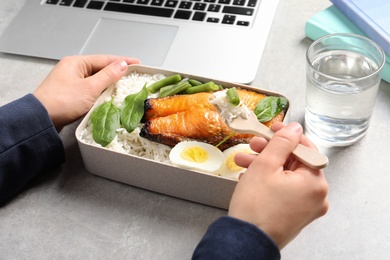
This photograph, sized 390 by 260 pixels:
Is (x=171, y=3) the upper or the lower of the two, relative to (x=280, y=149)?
lower

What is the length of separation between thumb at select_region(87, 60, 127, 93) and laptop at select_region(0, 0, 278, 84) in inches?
5.3

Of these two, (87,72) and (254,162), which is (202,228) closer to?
(254,162)

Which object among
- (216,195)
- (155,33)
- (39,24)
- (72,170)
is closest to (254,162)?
(216,195)

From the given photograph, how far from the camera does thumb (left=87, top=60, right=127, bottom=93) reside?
3.27 feet

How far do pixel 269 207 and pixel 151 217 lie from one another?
0.84 feet

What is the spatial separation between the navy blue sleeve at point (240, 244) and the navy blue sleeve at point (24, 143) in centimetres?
38

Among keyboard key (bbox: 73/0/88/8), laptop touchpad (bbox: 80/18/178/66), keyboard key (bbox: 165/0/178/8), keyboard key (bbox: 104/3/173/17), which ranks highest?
keyboard key (bbox: 165/0/178/8)

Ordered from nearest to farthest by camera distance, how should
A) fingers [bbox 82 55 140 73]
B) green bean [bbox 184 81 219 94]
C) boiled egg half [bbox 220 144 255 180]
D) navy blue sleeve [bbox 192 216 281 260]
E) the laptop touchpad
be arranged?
navy blue sleeve [bbox 192 216 281 260]
boiled egg half [bbox 220 144 255 180]
green bean [bbox 184 81 219 94]
fingers [bbox 82 55 140 73]
the laptop touchpad

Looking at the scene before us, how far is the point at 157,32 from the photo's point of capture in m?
1.20

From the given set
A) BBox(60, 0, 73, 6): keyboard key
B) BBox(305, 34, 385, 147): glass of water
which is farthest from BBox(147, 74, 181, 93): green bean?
BBox(60, 0, 73, 6): keyboard key

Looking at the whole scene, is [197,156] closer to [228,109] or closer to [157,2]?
[228,109]

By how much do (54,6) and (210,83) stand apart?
0.55 m

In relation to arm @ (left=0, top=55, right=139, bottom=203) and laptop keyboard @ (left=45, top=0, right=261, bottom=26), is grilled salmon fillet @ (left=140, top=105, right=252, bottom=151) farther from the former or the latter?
laptop keyboard @ (left=45, top=0, right=261, bottom=26)

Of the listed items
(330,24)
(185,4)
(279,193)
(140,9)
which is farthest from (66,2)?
(279,193)
